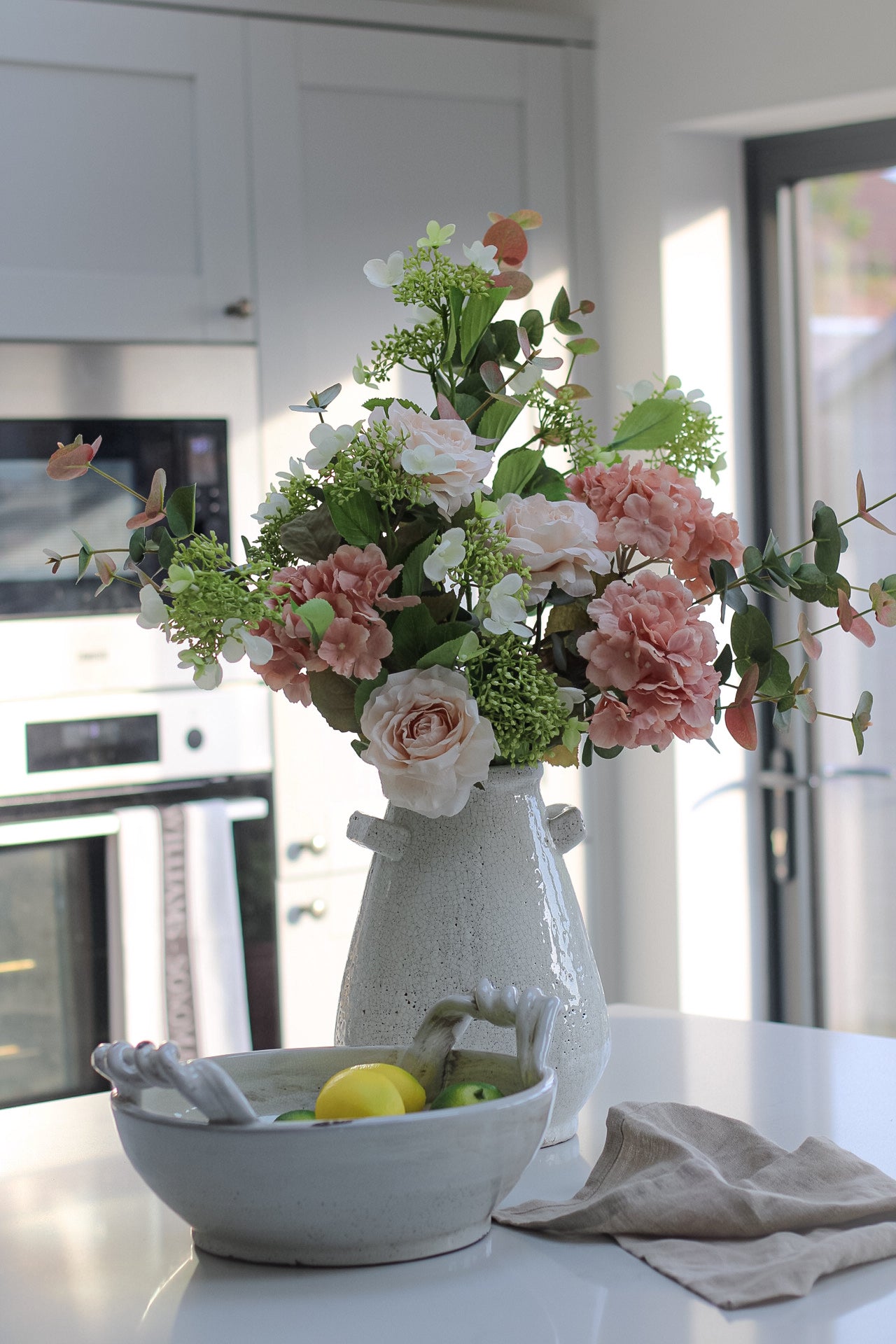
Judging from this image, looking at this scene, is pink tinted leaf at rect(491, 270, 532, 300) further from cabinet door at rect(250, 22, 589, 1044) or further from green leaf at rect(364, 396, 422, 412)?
cabinet door at rect(250, 22, 589, 1044)

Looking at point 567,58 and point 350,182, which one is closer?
point 350,182

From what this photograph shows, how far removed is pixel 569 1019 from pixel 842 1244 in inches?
10.3

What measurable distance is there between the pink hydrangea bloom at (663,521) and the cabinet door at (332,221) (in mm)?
1365

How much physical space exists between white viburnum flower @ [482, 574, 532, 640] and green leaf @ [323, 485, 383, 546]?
11 cm

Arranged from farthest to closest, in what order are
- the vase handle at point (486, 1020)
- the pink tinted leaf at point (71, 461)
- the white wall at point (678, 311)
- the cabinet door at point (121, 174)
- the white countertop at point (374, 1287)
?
Answer: the white wall at point (678, 311) < the cabinet door at point (121, 174) < the pink tinted leaf at point (71, 461) < the vase handle at point (486, 1020) < the white countertop at point (374, 1287)

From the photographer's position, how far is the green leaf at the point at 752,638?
1030 millimetres

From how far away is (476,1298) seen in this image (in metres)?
0.83

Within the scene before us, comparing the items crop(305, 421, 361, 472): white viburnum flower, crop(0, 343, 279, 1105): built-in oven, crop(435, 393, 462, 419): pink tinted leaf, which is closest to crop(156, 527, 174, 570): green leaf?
crop(305, 421, 361, 472): white viburnum flower

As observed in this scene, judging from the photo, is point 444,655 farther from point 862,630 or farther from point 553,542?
point 862,630

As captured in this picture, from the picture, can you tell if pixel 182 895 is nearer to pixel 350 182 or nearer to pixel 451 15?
pixel 350 182

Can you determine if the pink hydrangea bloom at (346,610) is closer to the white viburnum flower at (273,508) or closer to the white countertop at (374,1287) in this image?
the white viburnum flower at (273,508)

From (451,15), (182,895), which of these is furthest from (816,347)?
(182,895)

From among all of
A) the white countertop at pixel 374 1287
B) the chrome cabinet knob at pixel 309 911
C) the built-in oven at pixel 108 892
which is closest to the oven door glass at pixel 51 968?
the built-in oven at pixel 108 892

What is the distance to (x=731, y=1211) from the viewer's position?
881mm
